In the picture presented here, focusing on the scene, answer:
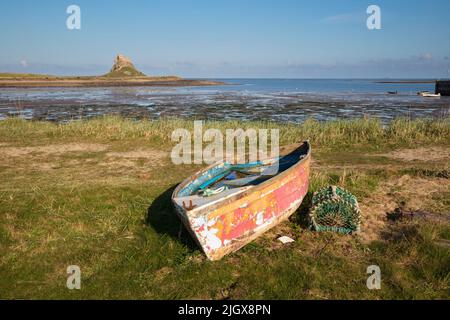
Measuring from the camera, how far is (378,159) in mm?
12398

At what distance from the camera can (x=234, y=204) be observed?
5820 millimetres

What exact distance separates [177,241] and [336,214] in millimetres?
3206

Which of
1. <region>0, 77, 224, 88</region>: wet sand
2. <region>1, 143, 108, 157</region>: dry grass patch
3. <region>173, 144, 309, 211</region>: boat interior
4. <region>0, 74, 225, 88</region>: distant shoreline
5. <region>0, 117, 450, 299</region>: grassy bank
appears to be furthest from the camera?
<region>0, 74, 225, 88</region>: distant shoreline

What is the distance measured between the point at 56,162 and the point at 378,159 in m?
11.4

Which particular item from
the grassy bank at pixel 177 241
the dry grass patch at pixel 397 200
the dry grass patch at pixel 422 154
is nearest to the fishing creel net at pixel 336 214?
the grassy bank at pixel 177 241

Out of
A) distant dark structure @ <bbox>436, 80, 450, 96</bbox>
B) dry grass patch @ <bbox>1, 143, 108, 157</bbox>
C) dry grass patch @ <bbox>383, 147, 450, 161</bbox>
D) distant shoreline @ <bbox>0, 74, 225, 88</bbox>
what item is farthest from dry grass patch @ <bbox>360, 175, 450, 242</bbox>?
distant shoreline @ <bbox>0, 74, 225, 88</bbox>

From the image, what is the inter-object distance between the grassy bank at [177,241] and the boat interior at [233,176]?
0.82 metres

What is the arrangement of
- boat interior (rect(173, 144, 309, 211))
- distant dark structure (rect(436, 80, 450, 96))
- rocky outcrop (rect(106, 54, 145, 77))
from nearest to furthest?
1. boat interior (rect(173, 144, 309, 211))
2. distant dark structure (rect(436, 80, 450, 96))
3. rocky outcrop (rect(106, 54, 145, 77))

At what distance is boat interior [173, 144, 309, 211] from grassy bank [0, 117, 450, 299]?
82cm

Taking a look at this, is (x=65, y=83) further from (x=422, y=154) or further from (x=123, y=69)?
(x=422, y=154)

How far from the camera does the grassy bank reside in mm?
5465

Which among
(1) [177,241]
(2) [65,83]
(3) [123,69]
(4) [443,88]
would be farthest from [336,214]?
(3) [123,69]

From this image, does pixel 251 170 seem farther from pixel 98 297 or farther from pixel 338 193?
pixel 98 297

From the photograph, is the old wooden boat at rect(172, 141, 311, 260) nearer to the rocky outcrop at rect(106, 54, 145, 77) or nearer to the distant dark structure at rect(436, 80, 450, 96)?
the distant dark structure at rect(436, 80, 450, 96)
